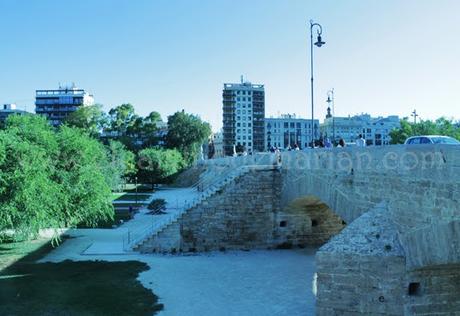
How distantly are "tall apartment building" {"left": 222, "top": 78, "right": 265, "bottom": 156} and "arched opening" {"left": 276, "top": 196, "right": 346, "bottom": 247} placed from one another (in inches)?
4211

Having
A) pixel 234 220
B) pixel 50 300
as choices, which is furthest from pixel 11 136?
pixel 234 220

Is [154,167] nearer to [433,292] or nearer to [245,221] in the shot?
[245,221]

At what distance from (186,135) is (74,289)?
7950 cm

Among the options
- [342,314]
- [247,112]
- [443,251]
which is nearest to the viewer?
[443,251]

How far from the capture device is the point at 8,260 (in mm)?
20750

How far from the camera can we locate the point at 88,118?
88.7 m

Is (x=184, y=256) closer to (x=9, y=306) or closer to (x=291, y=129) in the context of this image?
(x=9, y=306)

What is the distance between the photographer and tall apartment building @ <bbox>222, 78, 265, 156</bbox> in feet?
435

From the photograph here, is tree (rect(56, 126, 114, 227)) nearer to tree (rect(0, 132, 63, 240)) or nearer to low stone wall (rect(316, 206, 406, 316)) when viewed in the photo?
tree (rect(0, 132, 63, 240))

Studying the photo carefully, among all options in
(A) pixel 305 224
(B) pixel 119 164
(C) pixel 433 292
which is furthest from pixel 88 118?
(C) pixel 433 292

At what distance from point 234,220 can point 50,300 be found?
1032 cm

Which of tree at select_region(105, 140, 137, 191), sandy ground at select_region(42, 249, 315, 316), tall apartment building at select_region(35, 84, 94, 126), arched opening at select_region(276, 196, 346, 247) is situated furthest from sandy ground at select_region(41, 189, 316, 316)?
tall apartment building at select_region(35, 84, 94, 126)

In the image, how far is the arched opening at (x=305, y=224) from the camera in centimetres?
2406

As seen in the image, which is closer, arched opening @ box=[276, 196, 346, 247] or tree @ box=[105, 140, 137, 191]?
arched opening @ box=[276, 196, 346, 247]
